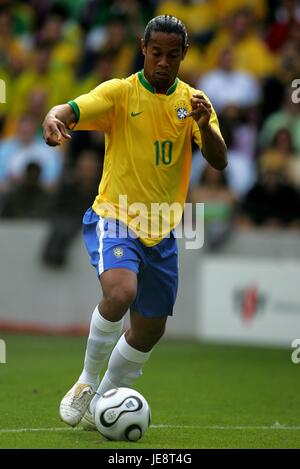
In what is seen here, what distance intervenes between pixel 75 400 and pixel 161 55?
7.51 ft

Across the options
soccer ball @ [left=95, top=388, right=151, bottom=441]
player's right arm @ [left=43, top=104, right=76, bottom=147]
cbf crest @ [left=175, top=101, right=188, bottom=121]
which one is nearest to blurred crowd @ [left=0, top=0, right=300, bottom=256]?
cbf crest @ [left=175, top=101, right=188, bottom=121]

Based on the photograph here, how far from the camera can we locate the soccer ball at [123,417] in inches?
280

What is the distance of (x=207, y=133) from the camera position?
7383 millimetres

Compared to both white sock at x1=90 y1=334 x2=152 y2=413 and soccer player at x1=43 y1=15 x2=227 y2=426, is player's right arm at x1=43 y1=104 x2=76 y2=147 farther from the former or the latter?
white sock at x1=90 y1=334 x2=152 y2=413

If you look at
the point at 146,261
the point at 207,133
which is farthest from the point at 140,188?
the point at 207,133

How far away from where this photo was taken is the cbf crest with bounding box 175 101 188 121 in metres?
7.70

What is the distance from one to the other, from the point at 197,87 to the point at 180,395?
6.97 m

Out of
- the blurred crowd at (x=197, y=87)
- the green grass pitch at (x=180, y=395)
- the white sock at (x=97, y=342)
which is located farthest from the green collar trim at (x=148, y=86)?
the blurred crowd at (x=197, y=87)

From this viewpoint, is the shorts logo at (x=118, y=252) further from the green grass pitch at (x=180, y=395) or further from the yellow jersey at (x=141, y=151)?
the green grass pitch at (x=180, y=395)

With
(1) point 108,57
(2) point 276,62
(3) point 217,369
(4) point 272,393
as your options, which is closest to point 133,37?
(1) point 108,57

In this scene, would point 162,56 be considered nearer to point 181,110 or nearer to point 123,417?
point 181,110

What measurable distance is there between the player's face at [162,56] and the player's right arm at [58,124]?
2.01 feet

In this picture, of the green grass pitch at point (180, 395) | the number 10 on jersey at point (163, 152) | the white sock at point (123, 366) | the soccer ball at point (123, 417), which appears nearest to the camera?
the soccer ball at point (123, 417)

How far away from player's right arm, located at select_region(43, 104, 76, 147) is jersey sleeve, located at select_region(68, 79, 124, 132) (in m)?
0.06
